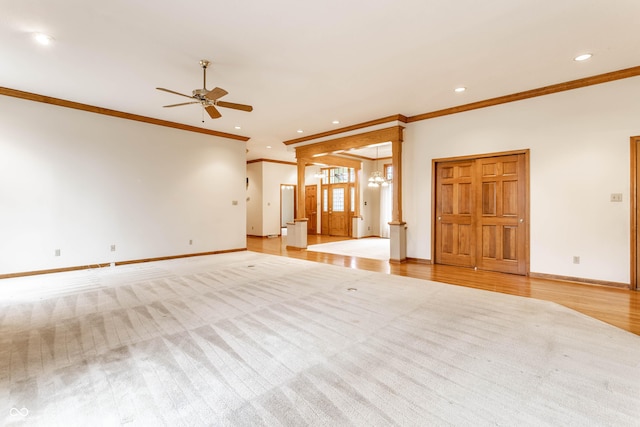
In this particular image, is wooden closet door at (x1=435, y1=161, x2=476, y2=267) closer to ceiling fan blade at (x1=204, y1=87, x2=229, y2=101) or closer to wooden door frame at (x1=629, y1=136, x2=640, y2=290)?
wooden door frame at (x1=629, y1=136, x2=640, y2=290)

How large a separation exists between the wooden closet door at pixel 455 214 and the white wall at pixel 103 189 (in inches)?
201

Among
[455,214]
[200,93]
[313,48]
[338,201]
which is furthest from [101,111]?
[338,201]

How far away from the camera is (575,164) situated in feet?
15.1

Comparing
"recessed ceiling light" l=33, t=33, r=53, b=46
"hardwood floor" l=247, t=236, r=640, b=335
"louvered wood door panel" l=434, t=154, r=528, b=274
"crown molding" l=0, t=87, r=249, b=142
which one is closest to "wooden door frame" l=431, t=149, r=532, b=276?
"louvered wood door panel" l=434, t=154, r=528, b=274

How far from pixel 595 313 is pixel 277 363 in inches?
140

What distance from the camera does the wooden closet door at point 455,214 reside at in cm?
575

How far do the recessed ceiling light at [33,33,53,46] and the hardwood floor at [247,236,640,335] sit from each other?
532cm

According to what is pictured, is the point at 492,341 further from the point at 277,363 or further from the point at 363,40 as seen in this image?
the point at 363,40

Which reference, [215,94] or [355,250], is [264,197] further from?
[215,94]

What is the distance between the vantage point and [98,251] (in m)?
5.84

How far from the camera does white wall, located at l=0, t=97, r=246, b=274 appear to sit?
504cm

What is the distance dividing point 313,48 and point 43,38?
3028 mm

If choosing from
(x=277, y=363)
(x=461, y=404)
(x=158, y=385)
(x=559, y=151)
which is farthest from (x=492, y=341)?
(x=559, y=151)

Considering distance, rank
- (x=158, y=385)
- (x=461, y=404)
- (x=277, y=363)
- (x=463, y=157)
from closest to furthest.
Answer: (x=461, y=404) → (x=158, y=385) → (x=277, y=363) → (x=463, y=157)
